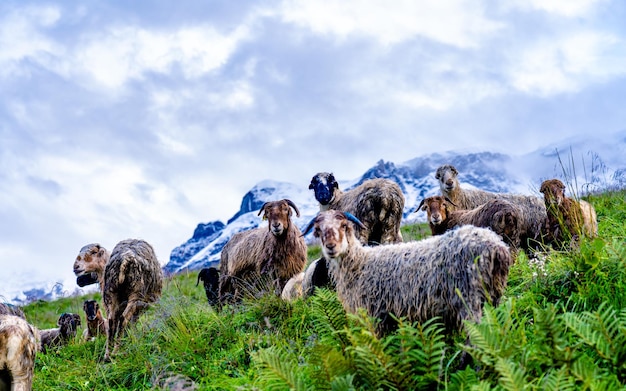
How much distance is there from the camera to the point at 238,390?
5.07 metres

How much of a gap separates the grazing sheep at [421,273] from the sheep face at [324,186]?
3.94m

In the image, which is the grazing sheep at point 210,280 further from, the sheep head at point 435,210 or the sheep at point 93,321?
the sheep head at point 435,210

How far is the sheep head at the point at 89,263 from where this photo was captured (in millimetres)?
11352

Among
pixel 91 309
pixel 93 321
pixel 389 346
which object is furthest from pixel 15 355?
pixel 93 321

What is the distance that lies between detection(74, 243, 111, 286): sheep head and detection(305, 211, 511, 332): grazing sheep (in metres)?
6.76

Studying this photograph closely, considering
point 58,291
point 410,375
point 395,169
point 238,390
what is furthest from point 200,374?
point 395,169

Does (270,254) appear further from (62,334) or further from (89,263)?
(62,334)

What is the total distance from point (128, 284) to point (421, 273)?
598cm

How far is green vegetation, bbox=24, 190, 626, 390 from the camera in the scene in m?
3.96

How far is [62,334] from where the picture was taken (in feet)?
40.3

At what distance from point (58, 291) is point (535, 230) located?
9948 mm

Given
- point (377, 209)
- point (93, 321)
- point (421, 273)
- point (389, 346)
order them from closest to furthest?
point (389, 346)
point (421, 273)
point (377, 209)
point (93, 321)

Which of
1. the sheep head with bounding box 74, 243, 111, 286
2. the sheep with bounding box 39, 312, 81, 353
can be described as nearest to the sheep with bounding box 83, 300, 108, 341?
the sheep with bounding box 39, 312, 81, 353

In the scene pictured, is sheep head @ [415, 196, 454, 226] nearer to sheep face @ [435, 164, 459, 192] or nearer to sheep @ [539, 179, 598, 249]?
sheep @ [539, 179, 598, 249]
